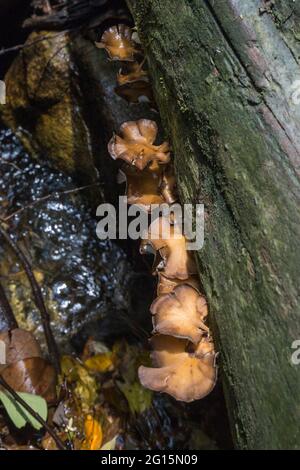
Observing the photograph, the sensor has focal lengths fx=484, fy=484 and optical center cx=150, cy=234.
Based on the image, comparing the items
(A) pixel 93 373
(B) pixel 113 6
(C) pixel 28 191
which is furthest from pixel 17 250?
(B) pixel 113 6

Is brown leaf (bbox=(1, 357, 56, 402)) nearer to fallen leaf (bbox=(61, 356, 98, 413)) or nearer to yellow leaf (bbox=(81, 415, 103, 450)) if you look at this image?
fallen leaf (bbox=(61, 356, 98, 413))

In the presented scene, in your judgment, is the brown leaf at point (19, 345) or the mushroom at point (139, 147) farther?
the brown leaf at point (19, 345)

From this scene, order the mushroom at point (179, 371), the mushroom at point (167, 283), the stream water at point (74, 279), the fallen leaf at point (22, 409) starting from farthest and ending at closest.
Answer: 1. the stream water at point (74, 279)
2. the fallen leaf at point (22, 409)
3. the mushroom at point (167, 283)
4. the mushroom at point (179, 371)

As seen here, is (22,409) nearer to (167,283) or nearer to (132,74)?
(167,283)

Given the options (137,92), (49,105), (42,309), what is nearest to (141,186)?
(137,92)

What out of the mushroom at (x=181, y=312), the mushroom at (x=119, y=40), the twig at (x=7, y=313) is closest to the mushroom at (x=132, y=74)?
the mushroom at (x=119, y=40)

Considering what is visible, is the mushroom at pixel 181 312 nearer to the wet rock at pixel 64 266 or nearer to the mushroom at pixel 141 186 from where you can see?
the mushroom at pixel 141 186

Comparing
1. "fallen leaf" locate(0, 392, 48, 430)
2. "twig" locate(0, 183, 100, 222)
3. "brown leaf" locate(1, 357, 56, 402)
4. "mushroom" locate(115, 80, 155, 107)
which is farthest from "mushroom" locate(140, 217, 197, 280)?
"twig" locate(0, 183, 100, 222)
